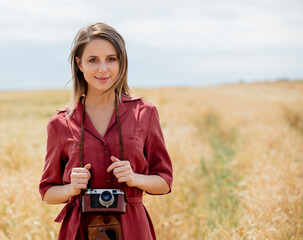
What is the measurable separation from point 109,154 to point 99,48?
58 cm

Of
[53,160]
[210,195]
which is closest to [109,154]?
[53,160]

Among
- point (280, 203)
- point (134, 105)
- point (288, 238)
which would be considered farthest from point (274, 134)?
point (134, 105)

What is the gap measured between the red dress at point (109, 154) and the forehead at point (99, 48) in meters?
0.29

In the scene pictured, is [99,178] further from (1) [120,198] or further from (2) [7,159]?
(2) [7,159]

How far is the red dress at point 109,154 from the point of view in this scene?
1935mm

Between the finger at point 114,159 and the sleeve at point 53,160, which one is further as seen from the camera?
the sleeve at point 53,160

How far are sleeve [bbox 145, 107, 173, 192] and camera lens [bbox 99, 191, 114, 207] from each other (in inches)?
13.9

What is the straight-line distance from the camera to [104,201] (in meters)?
1.79

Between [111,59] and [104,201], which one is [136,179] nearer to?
[104,201]

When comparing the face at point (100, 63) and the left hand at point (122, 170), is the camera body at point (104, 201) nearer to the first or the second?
the left hand at point (122, 170)

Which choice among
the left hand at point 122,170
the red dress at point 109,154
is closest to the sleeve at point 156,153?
the red dress at point 109,154

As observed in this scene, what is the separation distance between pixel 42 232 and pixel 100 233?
1583mm

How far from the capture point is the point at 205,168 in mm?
6930

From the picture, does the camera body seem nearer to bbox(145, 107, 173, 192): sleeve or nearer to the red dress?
the red dress
